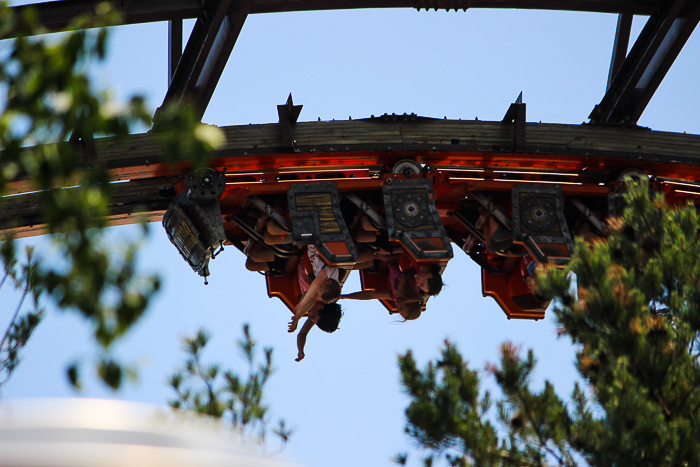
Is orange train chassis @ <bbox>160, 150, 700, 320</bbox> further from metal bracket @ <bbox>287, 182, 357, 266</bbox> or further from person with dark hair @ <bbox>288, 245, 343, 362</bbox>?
person with dark hair @ <bbox>288, 245, 343, 362</bbox>

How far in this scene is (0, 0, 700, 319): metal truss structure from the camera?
9602 mm

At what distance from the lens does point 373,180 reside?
33.1 ft

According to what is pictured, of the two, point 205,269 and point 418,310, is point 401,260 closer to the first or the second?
point 418,310

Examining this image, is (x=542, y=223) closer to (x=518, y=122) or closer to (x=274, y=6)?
(x=518, y=122)

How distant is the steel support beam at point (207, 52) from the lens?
1049 cm

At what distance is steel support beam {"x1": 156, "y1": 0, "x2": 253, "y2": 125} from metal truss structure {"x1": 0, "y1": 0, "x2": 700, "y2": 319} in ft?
0.05

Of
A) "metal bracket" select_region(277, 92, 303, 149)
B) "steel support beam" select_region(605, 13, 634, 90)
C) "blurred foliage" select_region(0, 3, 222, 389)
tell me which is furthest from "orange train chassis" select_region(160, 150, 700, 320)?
"blurred foliage" select_region(0, 3, 222, 389)

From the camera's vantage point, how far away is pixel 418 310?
1050 centimetres

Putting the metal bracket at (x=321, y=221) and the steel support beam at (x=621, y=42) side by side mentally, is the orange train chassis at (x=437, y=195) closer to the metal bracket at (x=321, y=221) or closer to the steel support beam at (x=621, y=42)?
the metal bracket at (x=321, y=221)

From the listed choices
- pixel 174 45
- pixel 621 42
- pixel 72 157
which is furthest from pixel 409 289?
pixel 72 157

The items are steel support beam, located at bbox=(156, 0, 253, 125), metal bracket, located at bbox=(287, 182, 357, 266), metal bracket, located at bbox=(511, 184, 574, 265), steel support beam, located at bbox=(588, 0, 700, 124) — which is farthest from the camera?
steel support beam, located at bbox=(588, 0, 700, 124)

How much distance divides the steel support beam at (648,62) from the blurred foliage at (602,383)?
5.43 metres

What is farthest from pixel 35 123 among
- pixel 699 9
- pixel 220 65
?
pixel 699 9

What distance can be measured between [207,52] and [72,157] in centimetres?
635
